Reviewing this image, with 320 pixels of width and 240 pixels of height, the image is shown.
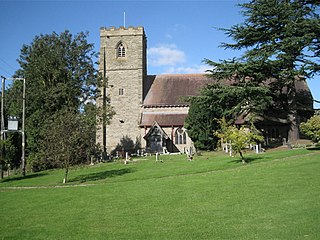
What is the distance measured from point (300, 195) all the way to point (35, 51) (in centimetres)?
3087

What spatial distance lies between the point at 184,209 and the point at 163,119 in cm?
2947

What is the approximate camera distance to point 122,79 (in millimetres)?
42500

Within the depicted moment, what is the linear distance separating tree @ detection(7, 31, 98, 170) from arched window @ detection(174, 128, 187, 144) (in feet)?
36.7

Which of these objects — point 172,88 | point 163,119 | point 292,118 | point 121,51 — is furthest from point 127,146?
point 292,118

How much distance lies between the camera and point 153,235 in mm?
7594

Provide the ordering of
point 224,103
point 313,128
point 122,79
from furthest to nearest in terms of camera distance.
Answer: point 122,79, point 224,103, point 313,128

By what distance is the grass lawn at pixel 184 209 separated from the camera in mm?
7734

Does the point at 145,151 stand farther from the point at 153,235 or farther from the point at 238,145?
the point at 153,235

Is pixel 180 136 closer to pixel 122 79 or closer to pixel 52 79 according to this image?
pixel 122 79

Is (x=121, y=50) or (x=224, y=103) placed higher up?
(x=121, y=50)

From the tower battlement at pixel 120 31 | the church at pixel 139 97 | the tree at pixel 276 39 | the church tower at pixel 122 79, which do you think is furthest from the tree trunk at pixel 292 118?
the tower battlement at pixel 120 31

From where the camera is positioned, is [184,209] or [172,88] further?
[172,88]

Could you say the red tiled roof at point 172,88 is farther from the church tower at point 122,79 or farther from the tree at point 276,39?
the tree at point 276,39

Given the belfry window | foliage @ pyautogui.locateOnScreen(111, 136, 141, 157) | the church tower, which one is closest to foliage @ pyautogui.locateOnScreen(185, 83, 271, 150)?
foliage @ pyautogui.locateOnScreen(111, 136, 141, 157)
